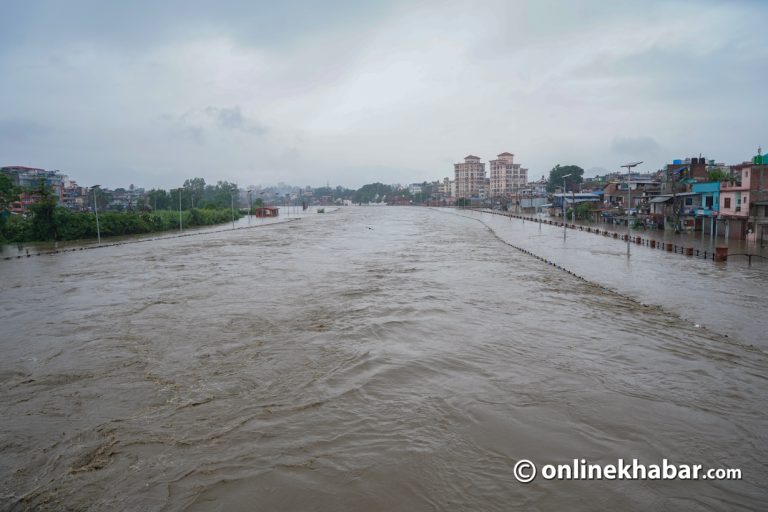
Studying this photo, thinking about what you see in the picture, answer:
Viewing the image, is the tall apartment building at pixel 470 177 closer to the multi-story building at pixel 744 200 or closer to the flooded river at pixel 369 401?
the multi-story building at pixel 744 200

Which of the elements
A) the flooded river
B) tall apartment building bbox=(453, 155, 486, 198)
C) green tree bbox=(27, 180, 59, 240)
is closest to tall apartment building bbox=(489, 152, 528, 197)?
tall apartment building bbox=(453, 155, 486, 198)

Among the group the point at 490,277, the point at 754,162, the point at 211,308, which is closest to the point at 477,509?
the point at 211,308

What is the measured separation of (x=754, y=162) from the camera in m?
29.4

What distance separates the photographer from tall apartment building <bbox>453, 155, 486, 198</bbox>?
156125 millimetres

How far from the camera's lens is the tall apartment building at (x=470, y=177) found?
15612 centimetres

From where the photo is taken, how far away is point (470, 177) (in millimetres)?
156750

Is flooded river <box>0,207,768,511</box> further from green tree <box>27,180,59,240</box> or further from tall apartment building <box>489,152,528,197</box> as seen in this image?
tall apartment building <box>489,152,528,197</box>

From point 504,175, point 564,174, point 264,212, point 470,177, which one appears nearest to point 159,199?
point 264,212

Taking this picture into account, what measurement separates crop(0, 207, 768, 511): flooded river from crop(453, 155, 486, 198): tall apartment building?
143m

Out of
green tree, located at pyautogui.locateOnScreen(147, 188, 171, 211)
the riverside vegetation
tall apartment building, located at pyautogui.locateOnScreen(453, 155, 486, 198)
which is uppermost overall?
tall apartment building, located at pyautogui.locateOnScreen(453, 155, 486, 198)

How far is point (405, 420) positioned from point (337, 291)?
32.8 ft

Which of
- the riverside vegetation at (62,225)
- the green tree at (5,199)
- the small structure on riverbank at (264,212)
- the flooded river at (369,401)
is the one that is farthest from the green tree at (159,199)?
the flooded river at (369,401)

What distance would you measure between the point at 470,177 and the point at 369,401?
508 ft

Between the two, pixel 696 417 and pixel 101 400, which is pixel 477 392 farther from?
pixel 101 400
